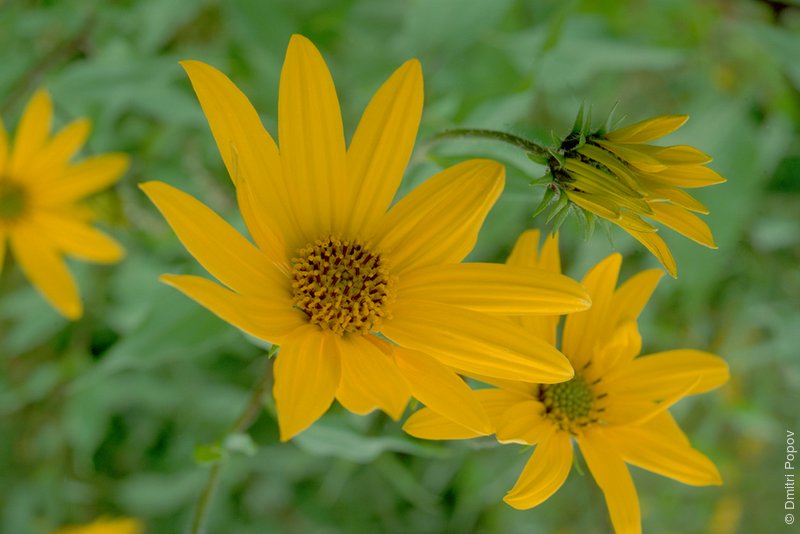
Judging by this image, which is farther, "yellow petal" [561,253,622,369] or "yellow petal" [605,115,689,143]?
"yellow petal" [561,253,622,369]

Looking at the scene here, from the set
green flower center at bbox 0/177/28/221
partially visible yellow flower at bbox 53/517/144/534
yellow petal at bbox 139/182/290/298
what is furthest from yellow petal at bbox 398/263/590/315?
partially visible yellow flower at bbox 53/517/144/534

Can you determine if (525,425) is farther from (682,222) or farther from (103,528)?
(103,528)

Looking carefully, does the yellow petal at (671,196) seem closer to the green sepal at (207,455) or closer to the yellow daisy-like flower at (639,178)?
the yellow daisy-like flower at (639,178)

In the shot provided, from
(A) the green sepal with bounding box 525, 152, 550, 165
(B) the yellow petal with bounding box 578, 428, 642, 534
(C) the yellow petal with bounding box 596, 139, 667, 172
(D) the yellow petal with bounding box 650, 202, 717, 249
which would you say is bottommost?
(B) the yellow petal with bounding box 578, 428, 642, 534

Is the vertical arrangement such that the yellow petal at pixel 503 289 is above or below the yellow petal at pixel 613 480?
above

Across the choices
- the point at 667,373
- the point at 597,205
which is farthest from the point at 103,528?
the point at 597,205

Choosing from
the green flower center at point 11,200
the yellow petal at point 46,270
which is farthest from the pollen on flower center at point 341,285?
the green flower center at point 11,200

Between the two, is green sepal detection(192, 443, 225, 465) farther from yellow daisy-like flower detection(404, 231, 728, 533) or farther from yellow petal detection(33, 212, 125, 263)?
yellow petal detection(33, 212, 125, 263)
